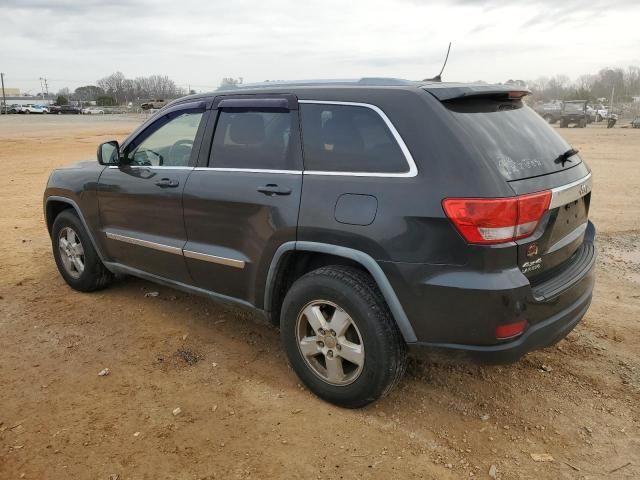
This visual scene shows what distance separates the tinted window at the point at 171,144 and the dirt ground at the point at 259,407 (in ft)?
4.30

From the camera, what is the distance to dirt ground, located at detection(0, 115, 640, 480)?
2793 millimetres

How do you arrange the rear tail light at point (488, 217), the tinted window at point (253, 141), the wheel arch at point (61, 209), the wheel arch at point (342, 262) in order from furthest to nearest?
1. the wheel arch at point (61, 209)
2. the tinted window at point (253, 141)
3. the wheel arch at point (342, 262)
4. the rear tail light at point (488, 217)

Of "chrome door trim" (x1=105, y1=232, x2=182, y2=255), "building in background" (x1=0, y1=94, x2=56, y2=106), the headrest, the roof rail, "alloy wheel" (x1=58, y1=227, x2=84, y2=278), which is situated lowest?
"alloy wheel" (x1=58, y1=227, x2=84, y2=278)

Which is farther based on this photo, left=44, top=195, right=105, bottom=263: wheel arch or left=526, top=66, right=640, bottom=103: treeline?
left=526, top=66, right=640, bottom=103: treeline

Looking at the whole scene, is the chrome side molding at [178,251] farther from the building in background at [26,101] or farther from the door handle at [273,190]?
the building in background at [26,101]

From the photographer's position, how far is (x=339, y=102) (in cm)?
318

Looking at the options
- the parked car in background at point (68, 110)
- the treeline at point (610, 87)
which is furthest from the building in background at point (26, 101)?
the treeline at point (610, 87)

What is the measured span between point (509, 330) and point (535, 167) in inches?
34.7

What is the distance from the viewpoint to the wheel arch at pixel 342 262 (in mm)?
2885

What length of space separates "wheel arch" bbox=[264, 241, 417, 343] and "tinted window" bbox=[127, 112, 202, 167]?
1.14 m

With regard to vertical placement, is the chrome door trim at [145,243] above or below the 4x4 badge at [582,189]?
below

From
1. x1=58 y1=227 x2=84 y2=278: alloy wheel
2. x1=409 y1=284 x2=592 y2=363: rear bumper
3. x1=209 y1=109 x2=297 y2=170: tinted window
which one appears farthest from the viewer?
x1=58 y1=227 x2=84 y2=278: alloy wheel

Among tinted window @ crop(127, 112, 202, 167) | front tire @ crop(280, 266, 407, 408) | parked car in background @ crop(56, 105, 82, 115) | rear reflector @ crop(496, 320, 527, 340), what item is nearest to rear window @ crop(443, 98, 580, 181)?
rear reflector @ crop(496, 320, 527, 340)

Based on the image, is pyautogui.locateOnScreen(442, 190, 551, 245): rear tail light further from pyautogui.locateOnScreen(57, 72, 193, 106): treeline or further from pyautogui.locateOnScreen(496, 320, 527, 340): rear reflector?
pyautogui.locateOnScreen(57, 72, 193, 106): treeline
